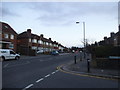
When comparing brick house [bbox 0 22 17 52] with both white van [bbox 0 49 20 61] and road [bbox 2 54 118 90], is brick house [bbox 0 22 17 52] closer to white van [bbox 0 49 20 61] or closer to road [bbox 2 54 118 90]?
white van [bbox 0 49 20 61]

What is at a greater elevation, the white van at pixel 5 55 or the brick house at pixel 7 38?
the brick house at pixel 7 38

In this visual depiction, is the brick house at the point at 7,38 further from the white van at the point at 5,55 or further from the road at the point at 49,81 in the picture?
the road at the point at 49,81

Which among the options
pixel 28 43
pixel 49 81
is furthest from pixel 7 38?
pixel 49 81

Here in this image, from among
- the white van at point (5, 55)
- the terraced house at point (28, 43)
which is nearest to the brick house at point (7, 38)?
the terraced house at point (28, 43)

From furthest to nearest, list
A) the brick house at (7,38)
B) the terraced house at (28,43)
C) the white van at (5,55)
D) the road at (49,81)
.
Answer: the terraced house at (28,43), the brick house at (7,38), the white van at (5,55), the road at (49,81)

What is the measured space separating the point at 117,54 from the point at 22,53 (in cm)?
3517

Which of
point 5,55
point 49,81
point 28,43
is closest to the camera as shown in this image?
point 49,81

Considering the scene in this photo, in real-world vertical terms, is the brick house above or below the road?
above

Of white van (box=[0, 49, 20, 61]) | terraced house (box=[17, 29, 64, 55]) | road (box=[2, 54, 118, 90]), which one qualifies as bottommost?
road (box=[2, 54, 118, 90])

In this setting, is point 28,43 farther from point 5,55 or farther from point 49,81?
point 49,81

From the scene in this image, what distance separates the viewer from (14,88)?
6375 millimetres

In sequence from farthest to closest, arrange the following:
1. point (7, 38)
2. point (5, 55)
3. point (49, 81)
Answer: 1. point (7, 38)
2. point (5, 55)
3. point (49, 81)

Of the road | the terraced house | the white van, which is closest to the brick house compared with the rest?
the terraced house

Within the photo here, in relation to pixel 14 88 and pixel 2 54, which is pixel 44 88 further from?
pixel 2 54
